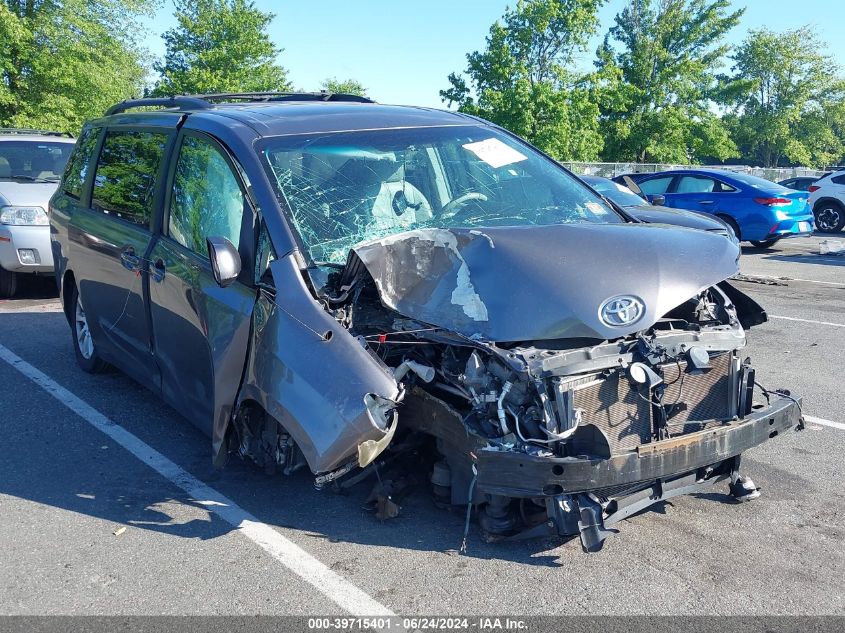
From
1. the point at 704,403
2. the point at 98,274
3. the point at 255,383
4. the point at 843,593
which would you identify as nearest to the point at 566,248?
the point at 704,403

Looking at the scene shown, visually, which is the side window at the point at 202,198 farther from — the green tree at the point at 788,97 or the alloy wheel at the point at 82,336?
the green tree at the point at 788,97

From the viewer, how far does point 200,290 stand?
436cm

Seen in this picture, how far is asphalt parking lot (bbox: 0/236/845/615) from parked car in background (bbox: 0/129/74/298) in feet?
14.9

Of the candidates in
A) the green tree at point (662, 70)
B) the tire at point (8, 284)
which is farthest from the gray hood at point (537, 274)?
the green tree at point (662, 70)

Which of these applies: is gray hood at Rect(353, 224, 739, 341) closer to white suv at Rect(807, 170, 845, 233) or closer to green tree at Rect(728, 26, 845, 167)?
white suv at Rect(807, 170, 845, 233)

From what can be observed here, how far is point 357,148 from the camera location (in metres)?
4.63

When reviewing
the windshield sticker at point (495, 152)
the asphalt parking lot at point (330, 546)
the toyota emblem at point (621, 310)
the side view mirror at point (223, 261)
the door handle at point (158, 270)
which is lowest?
the asphalt parking lot at point (330, 546)

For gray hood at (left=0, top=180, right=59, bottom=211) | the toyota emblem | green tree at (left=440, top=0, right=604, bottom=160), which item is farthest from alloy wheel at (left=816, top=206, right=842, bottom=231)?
the toyota emblem

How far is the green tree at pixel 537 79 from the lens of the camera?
31.7 meters

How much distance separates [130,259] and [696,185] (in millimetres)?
13537

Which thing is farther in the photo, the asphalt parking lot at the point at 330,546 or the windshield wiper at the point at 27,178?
the windshield wiper at the point at 27,178

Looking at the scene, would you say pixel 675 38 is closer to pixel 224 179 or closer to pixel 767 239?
pixel 767 239

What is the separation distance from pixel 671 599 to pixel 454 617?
0.88 metres

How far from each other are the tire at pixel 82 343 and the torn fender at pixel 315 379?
299cm
